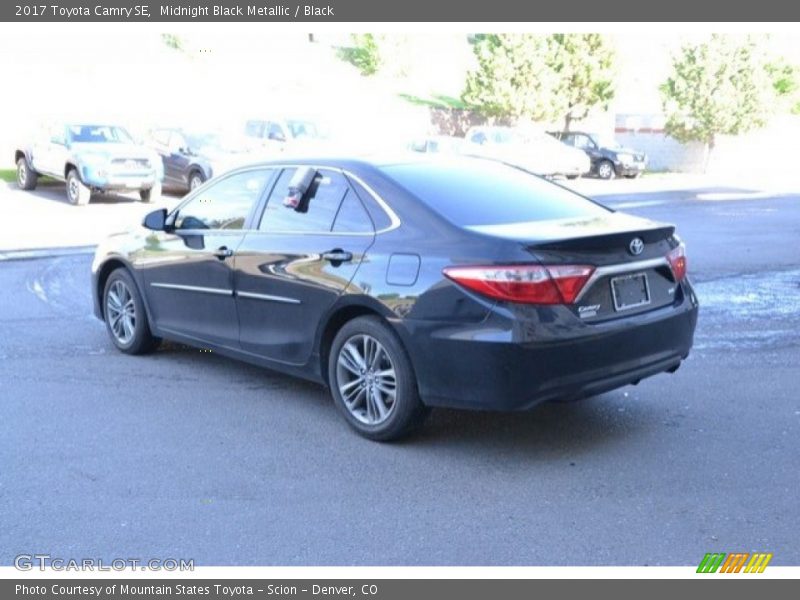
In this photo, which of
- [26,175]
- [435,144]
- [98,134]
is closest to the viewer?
[98,134]

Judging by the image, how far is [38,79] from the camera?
120 feet

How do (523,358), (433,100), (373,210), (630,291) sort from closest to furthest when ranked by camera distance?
(523,358), (630,291), (373,210), (433,100)

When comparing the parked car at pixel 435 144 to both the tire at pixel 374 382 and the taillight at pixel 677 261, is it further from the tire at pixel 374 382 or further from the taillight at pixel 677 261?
the tire at pixel 374 382

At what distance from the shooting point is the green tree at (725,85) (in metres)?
34.2

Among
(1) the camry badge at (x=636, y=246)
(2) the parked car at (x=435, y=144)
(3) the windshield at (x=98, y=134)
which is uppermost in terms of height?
(1) the camry badge at (x=636, y=246)

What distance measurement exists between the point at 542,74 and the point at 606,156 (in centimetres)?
642

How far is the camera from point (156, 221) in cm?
683

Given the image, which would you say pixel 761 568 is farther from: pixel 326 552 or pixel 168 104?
pixel 168 104

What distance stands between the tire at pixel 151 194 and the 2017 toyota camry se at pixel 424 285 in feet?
46.3

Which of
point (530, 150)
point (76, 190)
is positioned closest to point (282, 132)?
point (76, 190)

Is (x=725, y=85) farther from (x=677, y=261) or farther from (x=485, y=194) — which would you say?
(x=485, y=194)

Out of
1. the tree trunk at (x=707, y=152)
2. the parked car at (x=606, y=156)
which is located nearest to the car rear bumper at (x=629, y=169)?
the parked car at (x=606, y=156)

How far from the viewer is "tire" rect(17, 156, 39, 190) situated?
2180 cm

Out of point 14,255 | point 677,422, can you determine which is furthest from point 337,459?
point 14,255
